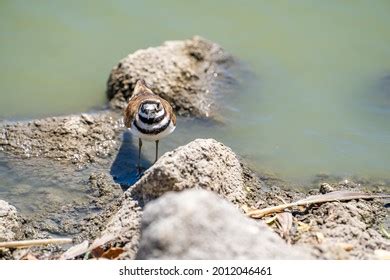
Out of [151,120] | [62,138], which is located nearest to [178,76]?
[62,138]

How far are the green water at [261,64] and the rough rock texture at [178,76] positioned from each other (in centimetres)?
37

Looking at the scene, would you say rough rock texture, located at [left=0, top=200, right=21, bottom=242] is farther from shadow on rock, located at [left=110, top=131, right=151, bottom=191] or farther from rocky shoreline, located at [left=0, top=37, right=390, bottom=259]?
shadow on rock, located at [left=110, top=131, right=151, bottom=191]

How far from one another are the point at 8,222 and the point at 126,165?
1903 mm

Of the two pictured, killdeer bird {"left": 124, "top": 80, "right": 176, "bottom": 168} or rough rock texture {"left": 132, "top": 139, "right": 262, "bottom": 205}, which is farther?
killdeer bird {"left": 124, "top": 80, "right": 176, "bottom": 168}

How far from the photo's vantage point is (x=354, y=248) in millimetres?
5082

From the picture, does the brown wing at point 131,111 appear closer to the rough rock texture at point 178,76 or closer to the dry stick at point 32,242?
the rough rock texture at point 178,76

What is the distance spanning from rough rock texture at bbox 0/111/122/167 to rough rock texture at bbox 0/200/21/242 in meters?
1.51

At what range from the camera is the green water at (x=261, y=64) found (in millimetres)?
8601

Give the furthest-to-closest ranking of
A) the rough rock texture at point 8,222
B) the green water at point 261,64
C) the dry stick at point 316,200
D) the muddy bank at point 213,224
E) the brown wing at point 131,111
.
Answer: the green water at point 261,64 → the brown wing at point 131,111 → the rough rock texture at point 8,222 → the dry stick at point 316,200 → the muddy bank at point 213,224

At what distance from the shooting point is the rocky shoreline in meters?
4.54

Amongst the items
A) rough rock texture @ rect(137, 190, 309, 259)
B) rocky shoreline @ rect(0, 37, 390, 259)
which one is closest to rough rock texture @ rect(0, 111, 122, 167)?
rocky shoreline @ rect(0, 37, 390, 259)

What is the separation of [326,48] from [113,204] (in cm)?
565

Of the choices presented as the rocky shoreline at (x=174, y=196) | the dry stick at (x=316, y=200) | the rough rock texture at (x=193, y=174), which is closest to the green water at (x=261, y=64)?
the rocky shoreline at (x=174, y=196)

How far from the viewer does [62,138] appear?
325 inches
